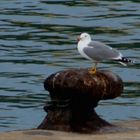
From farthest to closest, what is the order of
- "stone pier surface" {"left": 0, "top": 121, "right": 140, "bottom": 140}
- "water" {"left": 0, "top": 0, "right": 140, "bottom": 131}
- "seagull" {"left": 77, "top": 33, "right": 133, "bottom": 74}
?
"water" {"left": 0, "top": 0, "right": 140, "bottom": 131} → "seagull" {"left": 77, "top": 33, "right": 133, "bottom": 74} → "stone pier surface" {"left": 0, "top": 121, "right": 140, "bottom": 140}

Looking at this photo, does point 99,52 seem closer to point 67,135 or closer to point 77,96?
point 77,96

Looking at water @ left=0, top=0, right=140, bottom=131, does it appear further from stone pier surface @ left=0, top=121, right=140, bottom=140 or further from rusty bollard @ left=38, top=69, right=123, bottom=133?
stone pier surface @ left=0, top=121, right=140, bottom=140

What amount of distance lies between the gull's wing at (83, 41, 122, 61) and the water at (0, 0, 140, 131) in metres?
2.78

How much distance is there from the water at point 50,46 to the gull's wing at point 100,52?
9.11 ft

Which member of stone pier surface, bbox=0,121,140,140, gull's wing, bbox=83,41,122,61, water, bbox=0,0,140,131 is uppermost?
gull's wing, bbox=83,41,122,61

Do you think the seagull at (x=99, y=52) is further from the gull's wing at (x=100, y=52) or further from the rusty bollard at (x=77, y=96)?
the rusty bollard at (x=77, y=96)

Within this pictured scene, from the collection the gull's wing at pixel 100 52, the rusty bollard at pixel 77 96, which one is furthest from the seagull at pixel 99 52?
the rusty bollard at pixel 77 96

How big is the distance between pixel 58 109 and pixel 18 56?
9230 millimetres

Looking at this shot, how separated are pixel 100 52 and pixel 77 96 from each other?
75 centimetres

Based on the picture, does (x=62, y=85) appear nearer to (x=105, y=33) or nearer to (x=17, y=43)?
(x=17, y=43)

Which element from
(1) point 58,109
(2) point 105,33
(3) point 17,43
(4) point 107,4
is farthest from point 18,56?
(1) point 58,109

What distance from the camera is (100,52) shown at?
42.5ft

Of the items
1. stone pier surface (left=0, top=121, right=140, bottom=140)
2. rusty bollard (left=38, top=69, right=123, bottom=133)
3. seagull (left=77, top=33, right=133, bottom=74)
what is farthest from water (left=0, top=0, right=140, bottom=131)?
stone pier surface (left=0, top=121, right=140, bottom=140)

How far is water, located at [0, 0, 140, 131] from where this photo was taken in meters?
17.3
